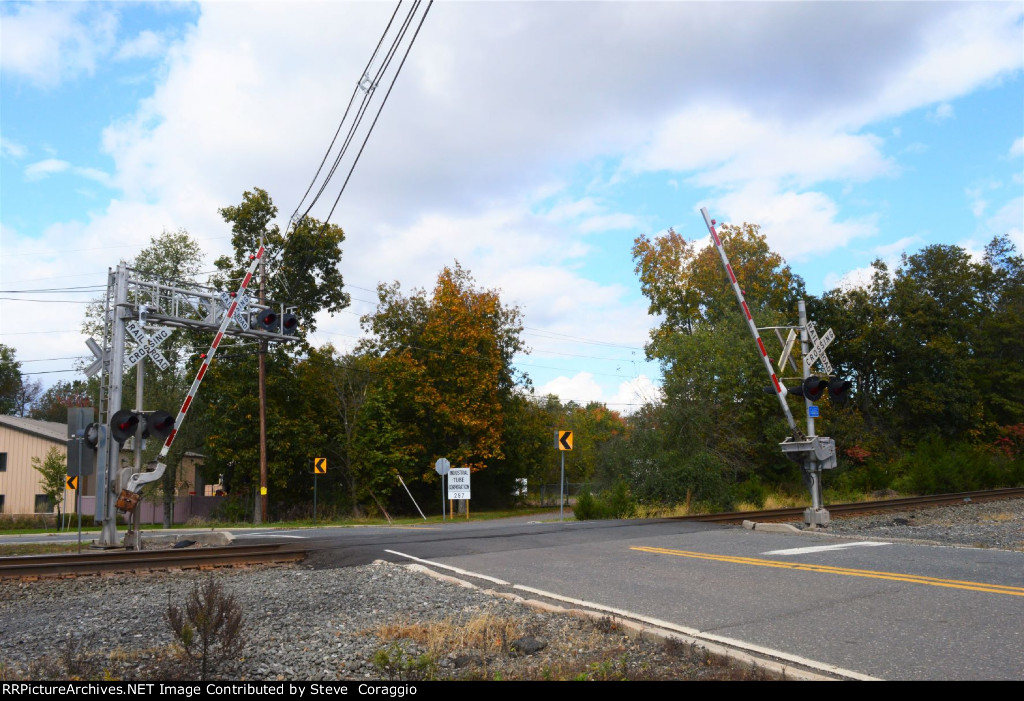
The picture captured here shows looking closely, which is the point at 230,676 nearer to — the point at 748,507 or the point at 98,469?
the point at 98,469

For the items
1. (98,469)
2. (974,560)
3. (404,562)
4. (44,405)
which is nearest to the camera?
(974,560)

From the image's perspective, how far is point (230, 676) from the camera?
18.7 feet

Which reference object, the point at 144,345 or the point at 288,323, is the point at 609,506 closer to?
the point at 288,323

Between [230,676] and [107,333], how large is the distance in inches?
533

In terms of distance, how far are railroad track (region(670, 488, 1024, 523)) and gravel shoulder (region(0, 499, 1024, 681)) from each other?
398 inches

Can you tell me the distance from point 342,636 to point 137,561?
6.77 metres

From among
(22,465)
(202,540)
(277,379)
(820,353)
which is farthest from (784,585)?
(22,465)

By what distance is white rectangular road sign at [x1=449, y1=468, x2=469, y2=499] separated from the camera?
29250mm

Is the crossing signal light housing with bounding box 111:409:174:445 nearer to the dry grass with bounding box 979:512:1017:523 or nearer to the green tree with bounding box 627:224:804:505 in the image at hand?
the green tree with bounding box 627:224:804:505

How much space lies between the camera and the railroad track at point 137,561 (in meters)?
11.5

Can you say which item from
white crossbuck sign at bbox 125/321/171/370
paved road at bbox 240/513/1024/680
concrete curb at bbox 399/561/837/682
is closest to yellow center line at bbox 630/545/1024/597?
paved road at bbox 240/513/1024/680

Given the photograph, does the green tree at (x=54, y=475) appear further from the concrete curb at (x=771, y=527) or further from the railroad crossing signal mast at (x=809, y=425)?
the railroad crossing signal mast at (x=809, y=425)

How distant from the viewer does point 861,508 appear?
22094mm
